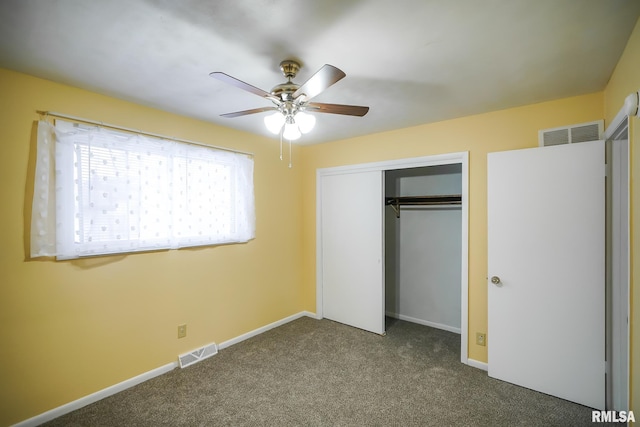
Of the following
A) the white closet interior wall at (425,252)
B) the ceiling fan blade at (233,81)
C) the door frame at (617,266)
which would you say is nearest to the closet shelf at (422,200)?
the white closet interior wall at (425,252)

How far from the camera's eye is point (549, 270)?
88.9 inches

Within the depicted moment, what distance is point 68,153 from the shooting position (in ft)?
6.83

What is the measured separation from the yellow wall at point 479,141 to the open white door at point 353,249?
44 centimetres

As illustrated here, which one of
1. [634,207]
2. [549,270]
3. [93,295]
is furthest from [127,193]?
[549,270]

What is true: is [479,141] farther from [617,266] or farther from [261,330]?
[261,330]

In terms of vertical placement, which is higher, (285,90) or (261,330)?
(285,90)

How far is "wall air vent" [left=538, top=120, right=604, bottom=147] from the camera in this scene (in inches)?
87.6

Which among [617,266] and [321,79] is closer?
[321,79]

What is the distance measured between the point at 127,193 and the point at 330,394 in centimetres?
237

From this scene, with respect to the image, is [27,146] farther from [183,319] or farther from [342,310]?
[342,310]

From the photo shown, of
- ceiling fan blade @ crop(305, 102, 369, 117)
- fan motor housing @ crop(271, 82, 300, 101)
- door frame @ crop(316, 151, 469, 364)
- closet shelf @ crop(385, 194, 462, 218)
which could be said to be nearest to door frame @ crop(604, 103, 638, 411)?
door frame @ crop(316, 151, 469, 364)

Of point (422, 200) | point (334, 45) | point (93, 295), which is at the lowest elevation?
point (93, 295)

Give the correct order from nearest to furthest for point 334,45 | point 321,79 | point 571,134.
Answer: point 321,79 → point 334,45 → point 571,134

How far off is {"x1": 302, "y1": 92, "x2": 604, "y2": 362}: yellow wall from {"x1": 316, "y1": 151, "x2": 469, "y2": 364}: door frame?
0.04 metres
